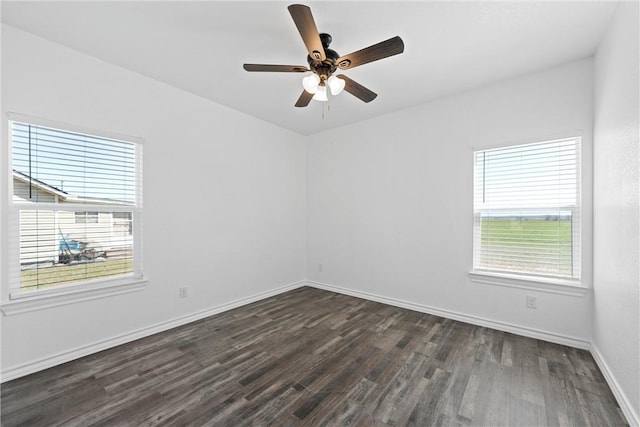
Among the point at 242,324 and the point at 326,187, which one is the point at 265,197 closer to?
the point at 326,187

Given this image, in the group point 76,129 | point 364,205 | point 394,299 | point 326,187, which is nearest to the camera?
point 76,129

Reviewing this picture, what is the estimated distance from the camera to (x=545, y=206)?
8.87 ft

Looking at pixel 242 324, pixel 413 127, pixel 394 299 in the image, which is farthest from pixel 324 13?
pixel 394 299

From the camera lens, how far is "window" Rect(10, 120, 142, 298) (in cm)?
215

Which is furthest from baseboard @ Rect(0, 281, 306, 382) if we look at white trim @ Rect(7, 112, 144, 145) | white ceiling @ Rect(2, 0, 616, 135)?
white ceiling @ Rect(2, 0, 616, 135)

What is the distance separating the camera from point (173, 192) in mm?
3045

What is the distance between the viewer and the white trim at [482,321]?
2550 mm

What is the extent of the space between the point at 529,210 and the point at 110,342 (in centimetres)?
444

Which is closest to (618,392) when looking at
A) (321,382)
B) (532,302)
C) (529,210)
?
(532,302)

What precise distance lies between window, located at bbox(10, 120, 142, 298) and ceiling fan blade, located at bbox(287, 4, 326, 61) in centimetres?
212

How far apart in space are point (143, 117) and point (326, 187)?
8.91 feet

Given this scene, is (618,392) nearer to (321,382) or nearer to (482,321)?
(482,321)

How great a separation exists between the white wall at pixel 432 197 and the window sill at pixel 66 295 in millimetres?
2765

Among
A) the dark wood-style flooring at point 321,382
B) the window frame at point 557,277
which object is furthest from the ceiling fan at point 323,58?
the dark wood-style flooring at point 321,382
